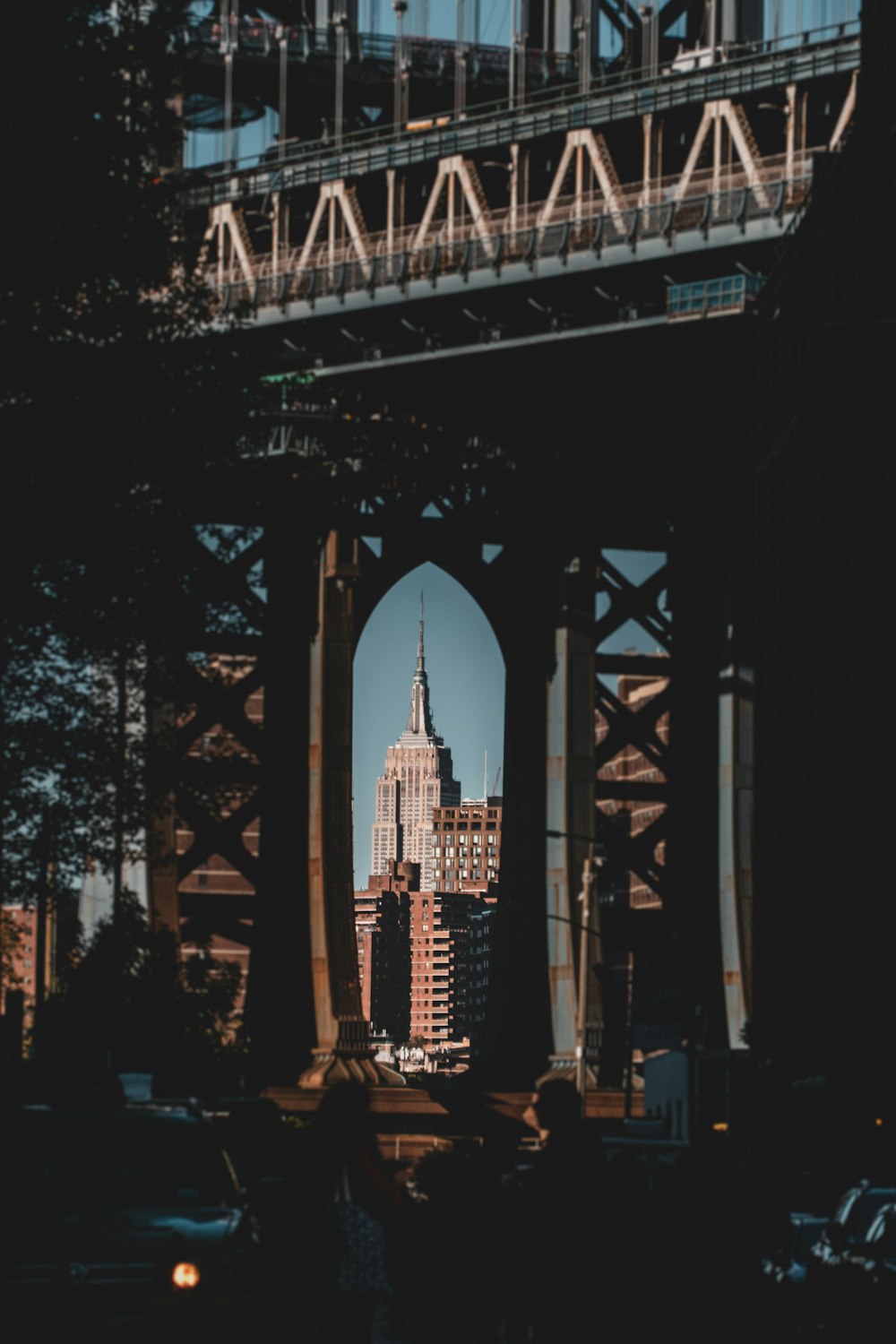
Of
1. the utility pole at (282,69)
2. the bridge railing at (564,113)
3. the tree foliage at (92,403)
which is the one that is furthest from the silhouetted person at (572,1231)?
the utility pole at (282,69)

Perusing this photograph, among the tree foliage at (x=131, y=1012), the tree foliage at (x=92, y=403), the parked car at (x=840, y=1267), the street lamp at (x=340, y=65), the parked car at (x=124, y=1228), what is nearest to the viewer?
the parked car at (x=124, y=1228)

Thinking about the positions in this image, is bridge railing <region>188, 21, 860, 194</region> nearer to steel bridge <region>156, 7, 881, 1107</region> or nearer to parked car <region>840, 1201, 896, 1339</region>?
steel bridge <region>156, 7, 881, 1107</region>

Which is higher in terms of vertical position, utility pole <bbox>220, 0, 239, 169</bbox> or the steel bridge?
utility pole <bbox>220, 0, 239, 169</bbox>

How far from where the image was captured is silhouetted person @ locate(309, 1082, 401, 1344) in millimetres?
11648

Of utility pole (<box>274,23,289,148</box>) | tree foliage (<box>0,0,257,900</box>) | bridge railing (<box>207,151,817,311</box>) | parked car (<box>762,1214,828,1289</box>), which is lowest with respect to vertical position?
parked car (<box>762,1214,828,1289</box>)

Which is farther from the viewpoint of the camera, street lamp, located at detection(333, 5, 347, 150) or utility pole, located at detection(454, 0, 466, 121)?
utility pole, located at detection(454, 0, 466, 121)

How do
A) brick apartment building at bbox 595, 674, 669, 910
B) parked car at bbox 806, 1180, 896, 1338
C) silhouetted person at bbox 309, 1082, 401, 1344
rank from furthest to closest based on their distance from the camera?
brick apartment building at bbox 595, 674, 669, 910
parked car at bbox 806, 1180, 896, 1338
silhouetted person at bbox 309, 1082, 401, 1344

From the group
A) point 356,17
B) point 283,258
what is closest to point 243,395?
point 283,258

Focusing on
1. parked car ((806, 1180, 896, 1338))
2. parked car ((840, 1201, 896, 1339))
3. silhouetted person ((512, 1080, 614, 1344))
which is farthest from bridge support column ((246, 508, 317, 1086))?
silhouetted person ((512, 1080, 614, 1344))

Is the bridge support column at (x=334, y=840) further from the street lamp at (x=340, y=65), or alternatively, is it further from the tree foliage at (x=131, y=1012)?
the tree foliage at (x=131, y=1012)

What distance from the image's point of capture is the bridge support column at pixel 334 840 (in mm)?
68250

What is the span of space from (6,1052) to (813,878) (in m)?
33.5

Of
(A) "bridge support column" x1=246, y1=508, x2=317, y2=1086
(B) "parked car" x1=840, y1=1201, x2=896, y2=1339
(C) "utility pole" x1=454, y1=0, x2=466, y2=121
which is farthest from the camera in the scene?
(C) "utility pole" x1=454, y1=0, x2=466, y2=121

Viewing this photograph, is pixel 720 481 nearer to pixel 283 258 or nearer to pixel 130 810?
pixel 283 258
